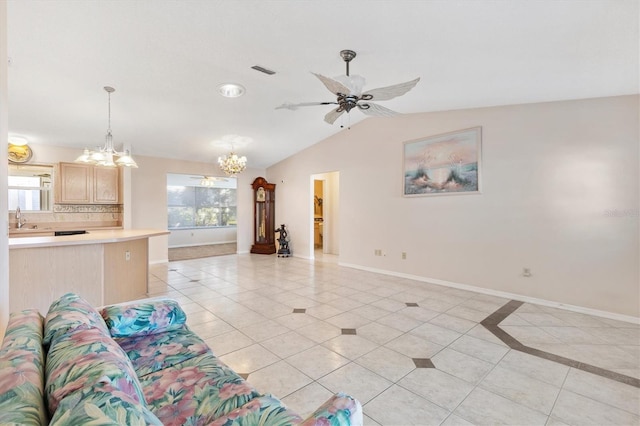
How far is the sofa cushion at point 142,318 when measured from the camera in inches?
71.5

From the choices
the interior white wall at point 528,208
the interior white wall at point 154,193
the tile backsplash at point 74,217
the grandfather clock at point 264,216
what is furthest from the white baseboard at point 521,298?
the tile backsplash at point 74,217

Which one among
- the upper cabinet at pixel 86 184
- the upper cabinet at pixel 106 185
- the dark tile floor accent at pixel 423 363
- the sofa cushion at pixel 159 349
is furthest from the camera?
the upper cabinet at pixel 106 185

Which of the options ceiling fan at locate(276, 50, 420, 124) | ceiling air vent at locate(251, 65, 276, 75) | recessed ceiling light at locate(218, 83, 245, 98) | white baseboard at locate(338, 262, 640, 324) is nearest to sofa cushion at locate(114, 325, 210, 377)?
ceiling fan at locate(276, 50, 420, 124)

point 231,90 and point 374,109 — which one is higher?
point 231,90

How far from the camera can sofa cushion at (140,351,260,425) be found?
1.22 metres

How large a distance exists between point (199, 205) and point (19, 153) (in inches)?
226

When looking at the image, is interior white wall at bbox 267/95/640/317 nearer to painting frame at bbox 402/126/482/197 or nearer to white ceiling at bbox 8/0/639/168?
painting frame at bbox 402/126/482/197

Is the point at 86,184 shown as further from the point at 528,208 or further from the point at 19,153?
the point at 528,208

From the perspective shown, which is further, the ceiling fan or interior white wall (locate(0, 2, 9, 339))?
the ceiling fan

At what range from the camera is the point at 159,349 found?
1740 millimetres

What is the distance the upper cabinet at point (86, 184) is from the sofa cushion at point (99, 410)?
21.6 feet

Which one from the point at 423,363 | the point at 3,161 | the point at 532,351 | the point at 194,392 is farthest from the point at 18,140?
the point at 532,351

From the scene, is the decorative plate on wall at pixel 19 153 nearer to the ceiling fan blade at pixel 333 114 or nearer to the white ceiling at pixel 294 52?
the white ceiling at pixel 294 52

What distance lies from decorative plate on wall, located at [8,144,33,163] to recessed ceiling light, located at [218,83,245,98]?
431 cm
